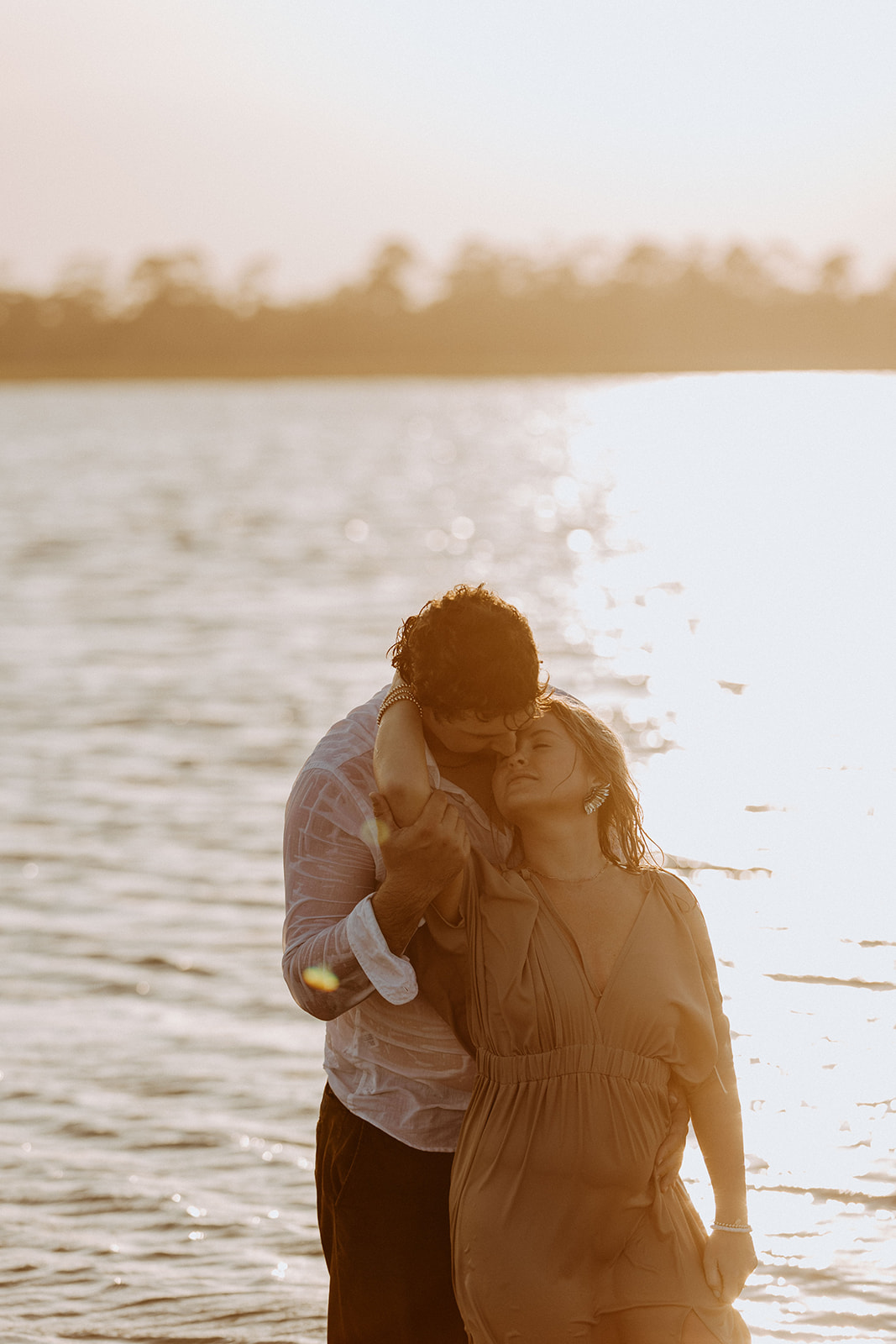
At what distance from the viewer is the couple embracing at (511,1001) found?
10.2ft

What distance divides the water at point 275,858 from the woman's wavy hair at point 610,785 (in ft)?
9.28

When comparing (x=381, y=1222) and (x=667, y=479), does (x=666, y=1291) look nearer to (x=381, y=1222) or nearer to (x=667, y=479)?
(x=381, y=1222)

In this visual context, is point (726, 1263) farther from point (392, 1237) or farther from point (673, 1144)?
point (392, 1237)

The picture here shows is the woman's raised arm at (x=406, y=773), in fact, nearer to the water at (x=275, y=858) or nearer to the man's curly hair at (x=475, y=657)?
the man's curly hair at (x=475, y=657)

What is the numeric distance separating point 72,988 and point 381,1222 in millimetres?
6062

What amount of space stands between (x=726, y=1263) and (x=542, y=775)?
95 cm

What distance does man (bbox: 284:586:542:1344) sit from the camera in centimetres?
307

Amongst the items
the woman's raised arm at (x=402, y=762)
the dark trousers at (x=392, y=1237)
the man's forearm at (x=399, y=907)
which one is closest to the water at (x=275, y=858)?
the dark trousers at (x=392, y=1237)

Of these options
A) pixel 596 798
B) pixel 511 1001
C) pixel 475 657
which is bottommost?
pixel 511 1001

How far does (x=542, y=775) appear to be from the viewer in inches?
128

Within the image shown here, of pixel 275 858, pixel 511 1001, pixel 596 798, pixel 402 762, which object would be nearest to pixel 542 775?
pixel 596 798

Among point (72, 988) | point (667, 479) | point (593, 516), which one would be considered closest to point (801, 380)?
point (667, 479)

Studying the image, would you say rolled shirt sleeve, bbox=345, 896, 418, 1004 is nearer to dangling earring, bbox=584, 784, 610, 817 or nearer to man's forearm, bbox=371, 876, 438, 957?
man's forearm, bbox=371, 876, 438, 957

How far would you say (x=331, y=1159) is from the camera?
3.50 m
